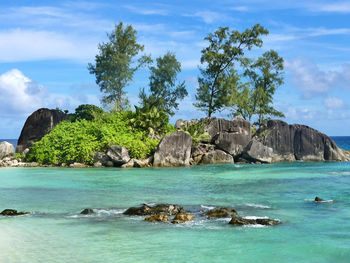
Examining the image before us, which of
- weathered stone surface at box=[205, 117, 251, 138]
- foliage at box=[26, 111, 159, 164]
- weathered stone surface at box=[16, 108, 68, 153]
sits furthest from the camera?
weathered stone surface at box=[205, 117, 251, 138]

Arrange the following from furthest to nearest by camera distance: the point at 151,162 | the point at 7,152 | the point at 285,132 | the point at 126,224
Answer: the point at 285,132
the point at 7,152
the point at 151,162
the point at 126,224

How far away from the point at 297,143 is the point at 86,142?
17621mm

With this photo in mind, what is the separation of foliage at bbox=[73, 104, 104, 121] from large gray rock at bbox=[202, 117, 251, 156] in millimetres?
8929

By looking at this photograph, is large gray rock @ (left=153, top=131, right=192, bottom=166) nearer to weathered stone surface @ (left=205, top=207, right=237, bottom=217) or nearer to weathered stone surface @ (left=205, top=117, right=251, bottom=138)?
weathered stone surface @ (left=205, top=117, right=251, bottom=138)

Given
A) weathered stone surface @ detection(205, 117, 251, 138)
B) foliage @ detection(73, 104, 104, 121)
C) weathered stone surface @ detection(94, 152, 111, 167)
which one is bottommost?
weathered stone surface @ detection(94, 152, 111, 167)

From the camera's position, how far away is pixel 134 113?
1297 inches

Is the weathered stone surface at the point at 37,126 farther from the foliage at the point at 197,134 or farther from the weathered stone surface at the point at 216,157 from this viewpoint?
the weathered stone surface at the point at 216,157

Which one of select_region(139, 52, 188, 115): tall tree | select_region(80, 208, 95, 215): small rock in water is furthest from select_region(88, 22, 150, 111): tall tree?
select_region(80, 208, 95, 215): small rock in water

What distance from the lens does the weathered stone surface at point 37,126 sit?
32594 mm

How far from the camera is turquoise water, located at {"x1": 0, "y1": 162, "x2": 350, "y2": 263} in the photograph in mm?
7867

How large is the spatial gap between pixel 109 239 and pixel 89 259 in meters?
1.28

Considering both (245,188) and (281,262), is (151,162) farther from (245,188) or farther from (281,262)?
(281,262)

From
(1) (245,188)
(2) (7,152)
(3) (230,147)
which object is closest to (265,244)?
(1) (245,188)

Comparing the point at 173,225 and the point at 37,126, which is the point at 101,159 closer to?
the point at 37,126
